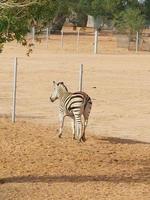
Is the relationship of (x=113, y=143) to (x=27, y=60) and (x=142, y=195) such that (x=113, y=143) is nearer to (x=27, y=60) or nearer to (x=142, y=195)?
(x=142, y=195)

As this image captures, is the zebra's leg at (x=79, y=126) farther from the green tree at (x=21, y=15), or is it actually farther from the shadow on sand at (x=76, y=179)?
the green tree at (x=21, y=15)

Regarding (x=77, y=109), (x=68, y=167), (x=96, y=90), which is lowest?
(x=96, y=90)

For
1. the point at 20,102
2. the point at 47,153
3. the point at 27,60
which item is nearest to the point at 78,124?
the point at 47,153

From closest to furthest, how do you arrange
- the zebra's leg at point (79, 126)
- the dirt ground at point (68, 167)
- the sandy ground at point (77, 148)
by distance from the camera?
the dirt ground at point (68, 167), the sandy ground at point (77, 148), the zebra's leg at point (79, 126)

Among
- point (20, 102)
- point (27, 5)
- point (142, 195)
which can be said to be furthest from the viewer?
point (20, 102)

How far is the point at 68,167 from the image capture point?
440 inches

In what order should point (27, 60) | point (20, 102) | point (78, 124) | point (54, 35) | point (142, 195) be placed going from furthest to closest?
point (54, 35), point (27, 60), point (20, 102), point (78, 124), point (142, 195)

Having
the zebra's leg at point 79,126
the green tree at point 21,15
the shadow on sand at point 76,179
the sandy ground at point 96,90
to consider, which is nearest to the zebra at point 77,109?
the zebra's leg at point 79,126

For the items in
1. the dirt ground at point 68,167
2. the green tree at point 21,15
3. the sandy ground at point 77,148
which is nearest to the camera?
the green tree at point 21,15

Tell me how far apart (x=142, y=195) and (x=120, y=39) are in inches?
2018

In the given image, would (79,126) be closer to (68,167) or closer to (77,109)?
(77,109)

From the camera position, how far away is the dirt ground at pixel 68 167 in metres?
9.41

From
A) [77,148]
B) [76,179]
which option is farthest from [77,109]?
[76,179]

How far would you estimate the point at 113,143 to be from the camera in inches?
556
